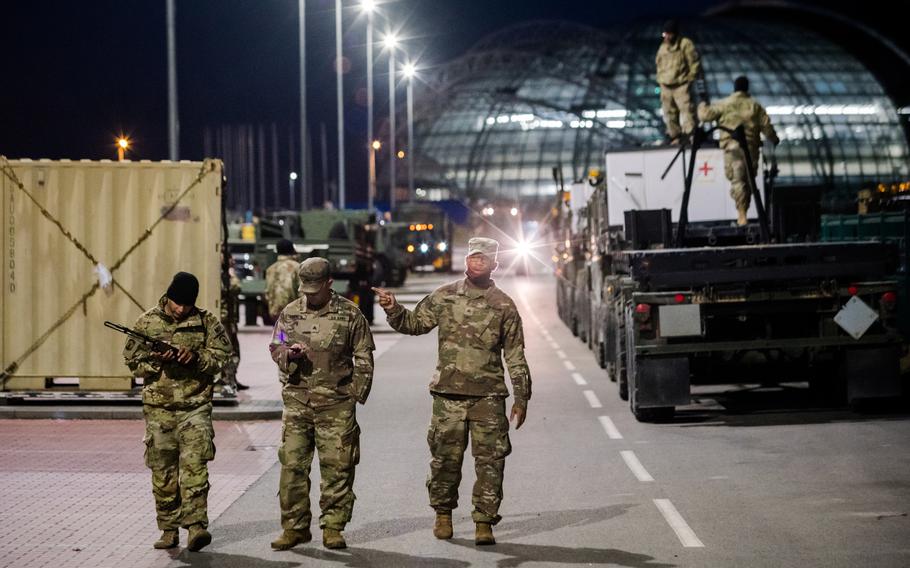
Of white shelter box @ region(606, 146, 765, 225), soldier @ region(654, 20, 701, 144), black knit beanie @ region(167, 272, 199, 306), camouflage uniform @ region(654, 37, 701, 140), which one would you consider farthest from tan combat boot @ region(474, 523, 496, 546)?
camouflage uniform @ region(654, 37, 701, 140)

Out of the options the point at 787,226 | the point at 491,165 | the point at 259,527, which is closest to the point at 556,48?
the point at 491,165

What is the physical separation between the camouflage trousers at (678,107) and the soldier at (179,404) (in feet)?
39.4

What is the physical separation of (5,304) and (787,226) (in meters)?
9.11

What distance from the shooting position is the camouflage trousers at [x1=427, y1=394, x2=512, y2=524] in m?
9.55

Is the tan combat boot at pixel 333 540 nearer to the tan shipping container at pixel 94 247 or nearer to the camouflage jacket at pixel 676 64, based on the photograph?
the tan shipping container at pixel 94 247

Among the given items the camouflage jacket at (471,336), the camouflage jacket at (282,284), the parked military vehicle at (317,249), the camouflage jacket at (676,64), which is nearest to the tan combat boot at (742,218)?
the camouflage jacket at (676,64)

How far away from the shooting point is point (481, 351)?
9711 millimetres

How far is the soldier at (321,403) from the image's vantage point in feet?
31.0

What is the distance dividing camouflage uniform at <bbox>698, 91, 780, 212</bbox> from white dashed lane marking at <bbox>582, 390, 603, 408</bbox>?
2.87 meters

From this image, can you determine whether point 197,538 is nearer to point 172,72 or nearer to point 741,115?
point 741,115

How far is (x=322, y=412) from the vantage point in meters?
9.50

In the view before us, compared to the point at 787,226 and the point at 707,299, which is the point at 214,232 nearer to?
the point at 707,299

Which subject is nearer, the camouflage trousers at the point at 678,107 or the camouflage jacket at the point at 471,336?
the camouflage jacket at the point at 471,336

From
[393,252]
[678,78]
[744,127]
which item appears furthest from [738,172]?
[393,252]
